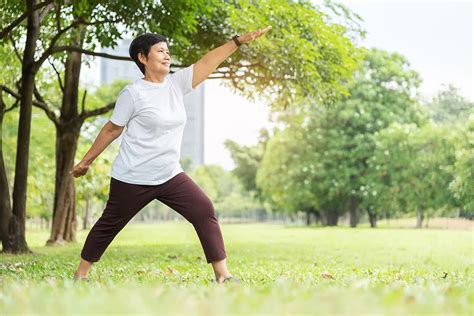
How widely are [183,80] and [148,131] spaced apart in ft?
2.07

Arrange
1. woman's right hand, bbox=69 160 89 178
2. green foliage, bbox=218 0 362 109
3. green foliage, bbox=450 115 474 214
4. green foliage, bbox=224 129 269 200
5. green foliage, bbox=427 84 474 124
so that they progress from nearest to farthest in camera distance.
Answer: woman's right hand, bbox=69 160 89 178
green foliage, bbox=218 0 362 109
green foliage, bbox=450 115 474 214
green foliage, bbox=224 129 269 200
green foliage, bbox=427 84 474 124

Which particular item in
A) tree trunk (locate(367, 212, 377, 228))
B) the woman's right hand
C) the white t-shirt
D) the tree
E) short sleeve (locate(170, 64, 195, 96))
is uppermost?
the tree

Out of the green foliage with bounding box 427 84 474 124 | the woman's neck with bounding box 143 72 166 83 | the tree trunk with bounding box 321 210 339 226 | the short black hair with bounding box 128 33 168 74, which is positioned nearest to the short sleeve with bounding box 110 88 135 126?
the woman's neck with bounding box 143 72 166 83

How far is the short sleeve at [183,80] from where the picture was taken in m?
7.05

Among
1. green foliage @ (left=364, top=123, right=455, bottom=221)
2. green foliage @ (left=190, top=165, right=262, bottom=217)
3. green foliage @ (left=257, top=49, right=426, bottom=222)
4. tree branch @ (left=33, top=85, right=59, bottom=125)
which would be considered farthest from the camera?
green foliage @ (left=190, top=165, right=262, bottom=217)

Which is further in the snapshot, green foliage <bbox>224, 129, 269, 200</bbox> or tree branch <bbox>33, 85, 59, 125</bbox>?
green foliage <bbox>224, 129, 269, 200</bbox>

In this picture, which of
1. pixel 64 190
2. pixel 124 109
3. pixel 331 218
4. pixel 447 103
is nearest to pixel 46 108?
pixel 64 190

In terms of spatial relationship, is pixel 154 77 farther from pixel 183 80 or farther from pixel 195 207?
pixel 195 207

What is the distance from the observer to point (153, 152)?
22.2 feet

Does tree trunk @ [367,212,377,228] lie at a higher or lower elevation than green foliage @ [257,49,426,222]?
lower

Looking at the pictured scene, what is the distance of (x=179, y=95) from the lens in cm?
699

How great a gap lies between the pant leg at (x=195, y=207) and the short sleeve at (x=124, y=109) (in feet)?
2.19

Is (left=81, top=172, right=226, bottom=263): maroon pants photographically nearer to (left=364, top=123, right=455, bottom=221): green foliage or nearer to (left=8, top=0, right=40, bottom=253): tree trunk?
(left=8, top=0, right=40, bottom=253): tree trunk

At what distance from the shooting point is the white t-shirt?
22.1 feet
